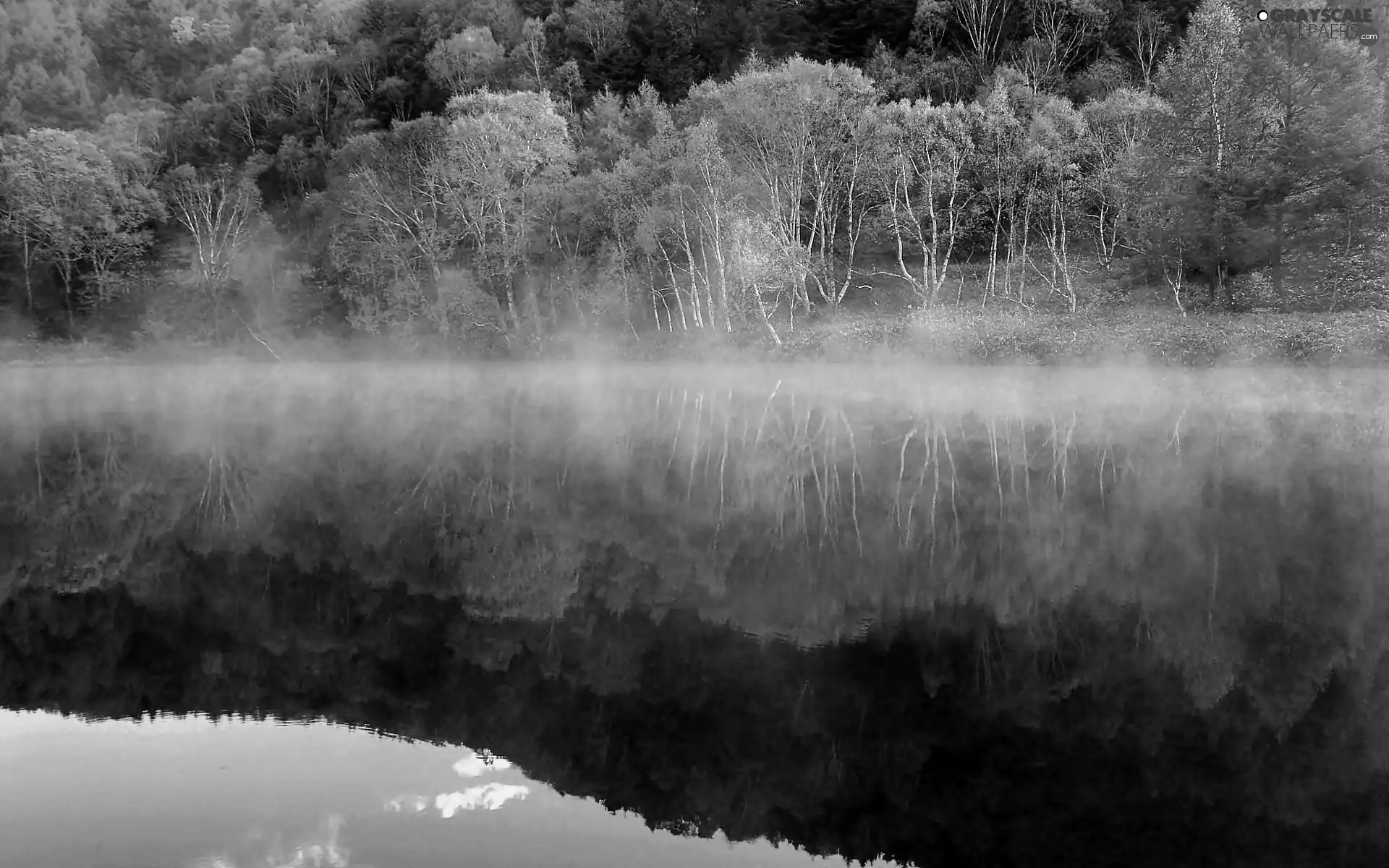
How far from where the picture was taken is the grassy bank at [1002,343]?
121 ft

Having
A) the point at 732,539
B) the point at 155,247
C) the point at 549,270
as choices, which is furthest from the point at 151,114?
the point at 732,539

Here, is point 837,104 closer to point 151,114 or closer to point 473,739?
point 473,739

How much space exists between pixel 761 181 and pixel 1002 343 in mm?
16094

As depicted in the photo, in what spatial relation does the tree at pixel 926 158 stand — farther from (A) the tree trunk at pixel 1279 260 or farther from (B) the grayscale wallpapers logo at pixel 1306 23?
(A) the tree trunk at pixel 1279 260

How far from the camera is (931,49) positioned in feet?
247

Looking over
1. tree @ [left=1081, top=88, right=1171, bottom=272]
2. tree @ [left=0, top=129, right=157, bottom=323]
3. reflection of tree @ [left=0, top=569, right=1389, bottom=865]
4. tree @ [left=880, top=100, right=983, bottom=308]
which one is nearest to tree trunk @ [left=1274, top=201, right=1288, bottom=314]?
tree @ [left=1081, top=88, right=1171, bottom=272]

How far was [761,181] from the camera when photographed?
5369 cm

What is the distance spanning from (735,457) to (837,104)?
33008 millimetres

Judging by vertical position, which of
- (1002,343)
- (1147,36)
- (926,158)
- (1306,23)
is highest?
(1147,36)

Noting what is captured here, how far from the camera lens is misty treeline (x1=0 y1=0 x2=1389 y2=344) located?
42.2 meters

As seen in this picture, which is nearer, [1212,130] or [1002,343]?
[1212,130]

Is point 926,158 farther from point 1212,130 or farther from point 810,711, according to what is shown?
point 810,711

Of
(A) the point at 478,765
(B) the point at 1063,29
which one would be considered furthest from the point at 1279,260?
(A) the point at 478,765

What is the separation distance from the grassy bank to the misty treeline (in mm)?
1553
